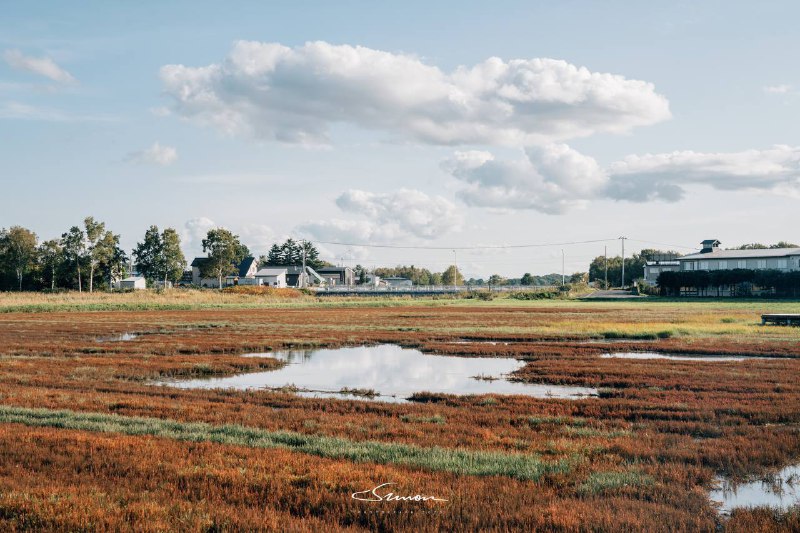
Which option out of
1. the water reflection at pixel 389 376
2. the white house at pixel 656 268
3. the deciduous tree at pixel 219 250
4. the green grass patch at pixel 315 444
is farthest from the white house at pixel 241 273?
the green grass patch at pixel 315 444

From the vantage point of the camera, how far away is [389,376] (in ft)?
92.2

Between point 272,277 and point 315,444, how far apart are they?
17512cm

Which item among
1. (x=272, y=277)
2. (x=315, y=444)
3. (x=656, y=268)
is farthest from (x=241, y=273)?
(x=315, y=444)

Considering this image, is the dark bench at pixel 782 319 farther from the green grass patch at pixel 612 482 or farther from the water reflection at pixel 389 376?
the green grass patch at pixel 612 482

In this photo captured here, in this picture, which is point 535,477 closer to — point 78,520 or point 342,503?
point 342,503

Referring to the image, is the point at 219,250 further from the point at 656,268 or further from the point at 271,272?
the point at 656,268

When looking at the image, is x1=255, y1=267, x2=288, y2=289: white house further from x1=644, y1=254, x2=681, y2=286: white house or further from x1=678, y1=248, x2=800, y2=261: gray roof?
x1=678, y1=248, x2=800, y2=261: gray roof

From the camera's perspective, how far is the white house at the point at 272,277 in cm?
18400

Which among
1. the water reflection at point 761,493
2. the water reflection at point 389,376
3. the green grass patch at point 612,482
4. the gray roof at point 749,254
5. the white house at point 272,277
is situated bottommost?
the water reflection at point 389,376

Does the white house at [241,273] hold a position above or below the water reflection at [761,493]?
above

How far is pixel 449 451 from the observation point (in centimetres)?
1312

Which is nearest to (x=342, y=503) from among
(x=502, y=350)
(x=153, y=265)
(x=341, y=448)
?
(x=341, y=448)

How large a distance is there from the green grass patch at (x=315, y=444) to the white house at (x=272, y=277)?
167 metres

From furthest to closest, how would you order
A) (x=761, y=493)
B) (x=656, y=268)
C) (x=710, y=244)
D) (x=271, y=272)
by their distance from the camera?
(x=656, y=268) < (x=271, y=272) < (x=710, y=244) < (x=761, y=493)
